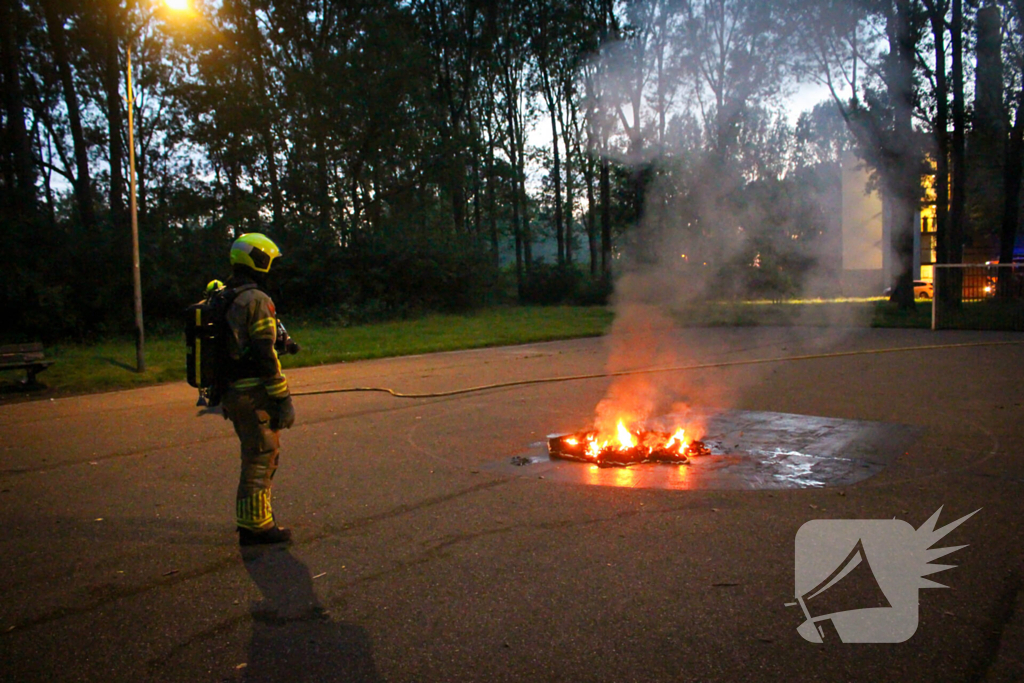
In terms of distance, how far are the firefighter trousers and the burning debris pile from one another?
2.73 meters

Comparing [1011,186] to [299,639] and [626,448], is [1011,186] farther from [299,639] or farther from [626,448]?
[299,639]

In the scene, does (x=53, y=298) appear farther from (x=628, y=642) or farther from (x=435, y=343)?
(x=628, y=642)

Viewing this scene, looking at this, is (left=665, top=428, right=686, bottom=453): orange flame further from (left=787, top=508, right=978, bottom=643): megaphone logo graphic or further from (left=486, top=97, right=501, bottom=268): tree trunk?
(left=486, top=97, right=501, bottom=268): tree trunk

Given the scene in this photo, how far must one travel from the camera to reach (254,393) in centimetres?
454

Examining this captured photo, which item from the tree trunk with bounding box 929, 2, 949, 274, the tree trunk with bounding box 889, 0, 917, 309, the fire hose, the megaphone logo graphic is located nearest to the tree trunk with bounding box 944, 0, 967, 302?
the tree trunk with bounding box 929, 2, 949, 274

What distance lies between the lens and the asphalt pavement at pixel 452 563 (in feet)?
9.95

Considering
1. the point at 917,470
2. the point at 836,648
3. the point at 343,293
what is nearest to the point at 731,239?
the point at 917,470

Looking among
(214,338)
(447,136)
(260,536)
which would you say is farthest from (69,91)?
(260,536)

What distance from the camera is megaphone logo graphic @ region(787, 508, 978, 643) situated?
3.27 m

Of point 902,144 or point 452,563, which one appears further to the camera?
point 902,144

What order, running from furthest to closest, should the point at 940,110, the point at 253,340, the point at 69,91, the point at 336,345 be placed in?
the point at 69,91 → the point at 336,345 → the point at 940,110 → the point at 253,340

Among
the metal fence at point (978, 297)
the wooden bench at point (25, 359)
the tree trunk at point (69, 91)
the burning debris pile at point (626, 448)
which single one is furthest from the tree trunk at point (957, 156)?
the tree trunk at point (69, 91)

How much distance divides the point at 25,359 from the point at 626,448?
9727mm

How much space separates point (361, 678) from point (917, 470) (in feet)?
15.6
